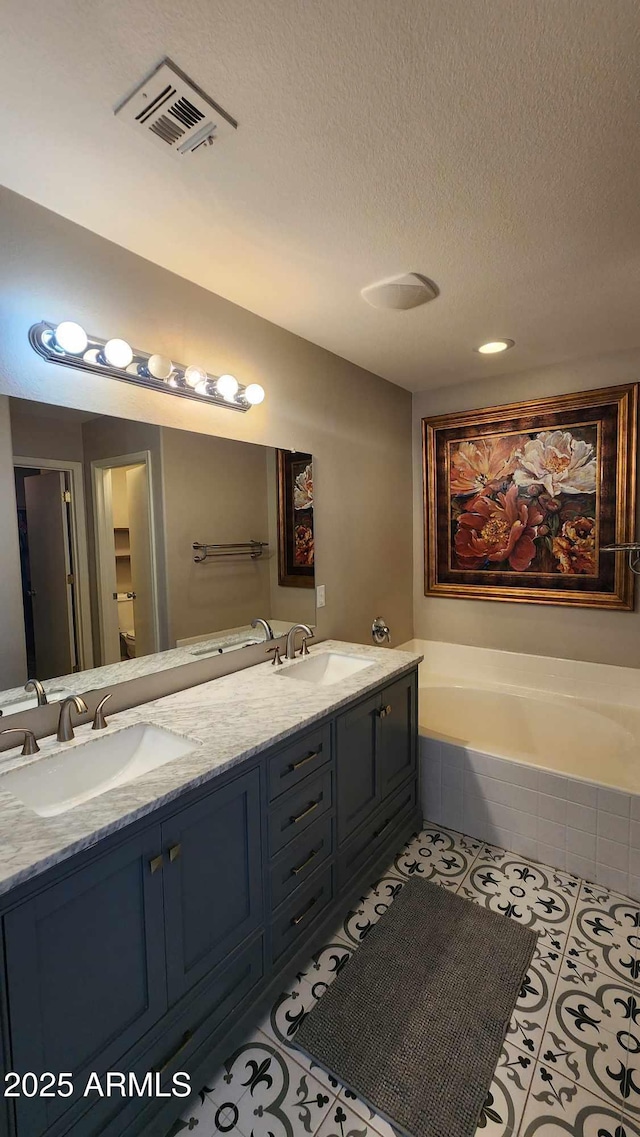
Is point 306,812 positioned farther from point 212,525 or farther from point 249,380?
point 249,380

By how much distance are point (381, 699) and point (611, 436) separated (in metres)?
1.91

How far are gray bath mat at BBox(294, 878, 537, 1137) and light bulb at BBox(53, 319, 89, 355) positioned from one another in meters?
2.10

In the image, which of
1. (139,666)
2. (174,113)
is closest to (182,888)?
(139,666)

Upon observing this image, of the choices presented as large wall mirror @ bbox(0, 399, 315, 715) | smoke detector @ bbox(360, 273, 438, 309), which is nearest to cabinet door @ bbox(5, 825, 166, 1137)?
large wall mirror @ bbox(0, 399, 315, 715)

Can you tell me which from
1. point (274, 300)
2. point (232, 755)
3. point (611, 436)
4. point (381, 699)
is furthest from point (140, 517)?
point (611, 436)

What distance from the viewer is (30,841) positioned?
94 cm

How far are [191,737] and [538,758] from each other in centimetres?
188

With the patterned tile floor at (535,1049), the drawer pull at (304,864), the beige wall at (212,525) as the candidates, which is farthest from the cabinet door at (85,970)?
the beige wall at (212,525)

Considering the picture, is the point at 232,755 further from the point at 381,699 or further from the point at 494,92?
the point at 494,92

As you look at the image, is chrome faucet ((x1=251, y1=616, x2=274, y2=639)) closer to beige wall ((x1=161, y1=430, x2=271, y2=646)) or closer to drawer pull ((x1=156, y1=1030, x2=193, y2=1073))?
beige wall ((x1=161, y1=430, x2=271, y2=646))

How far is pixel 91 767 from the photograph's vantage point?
1.39 m

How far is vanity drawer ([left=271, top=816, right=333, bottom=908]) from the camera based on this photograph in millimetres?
1518

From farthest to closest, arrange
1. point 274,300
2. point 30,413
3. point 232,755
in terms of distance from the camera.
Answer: point 274,300
point 30,413
point 232,755

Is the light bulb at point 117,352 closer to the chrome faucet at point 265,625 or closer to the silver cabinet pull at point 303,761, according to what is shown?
the chrome faucet at point 265,625
